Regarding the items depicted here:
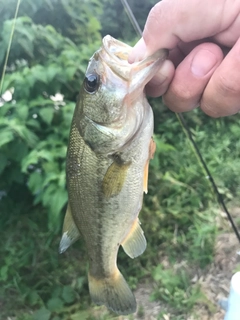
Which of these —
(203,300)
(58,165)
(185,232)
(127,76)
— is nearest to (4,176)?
(58,165)

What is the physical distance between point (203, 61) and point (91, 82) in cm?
36

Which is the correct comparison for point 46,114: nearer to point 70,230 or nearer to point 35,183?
point 35,183

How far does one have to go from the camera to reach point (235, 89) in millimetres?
1306

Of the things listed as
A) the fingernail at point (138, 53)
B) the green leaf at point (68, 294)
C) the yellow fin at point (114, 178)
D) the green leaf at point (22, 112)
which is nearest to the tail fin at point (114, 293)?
the yellow fin at point (114, 178)

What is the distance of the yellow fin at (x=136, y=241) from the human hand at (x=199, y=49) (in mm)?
504

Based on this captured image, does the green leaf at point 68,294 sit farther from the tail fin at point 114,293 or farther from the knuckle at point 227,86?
the knuckle at point 227,86

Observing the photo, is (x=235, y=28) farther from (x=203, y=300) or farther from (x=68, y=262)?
(x=68, y=262)

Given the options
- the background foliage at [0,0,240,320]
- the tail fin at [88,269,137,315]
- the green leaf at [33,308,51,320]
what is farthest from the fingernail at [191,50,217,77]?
the green leaf at [33,308,51,320]

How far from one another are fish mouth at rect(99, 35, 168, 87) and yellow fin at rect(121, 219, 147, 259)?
0.57 meters

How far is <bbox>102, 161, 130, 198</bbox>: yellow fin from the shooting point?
1.46m

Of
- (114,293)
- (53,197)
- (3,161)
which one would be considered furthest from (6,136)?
(114,293)

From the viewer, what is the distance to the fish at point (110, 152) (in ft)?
4.43

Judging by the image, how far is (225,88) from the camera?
4.29 feet

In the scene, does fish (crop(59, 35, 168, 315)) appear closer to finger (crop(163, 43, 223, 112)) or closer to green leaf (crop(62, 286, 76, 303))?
Answer: finger (crop(163, 43, 223, 112))
